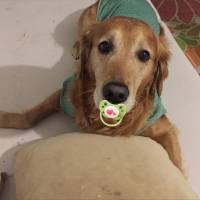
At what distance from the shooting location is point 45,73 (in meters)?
1.69

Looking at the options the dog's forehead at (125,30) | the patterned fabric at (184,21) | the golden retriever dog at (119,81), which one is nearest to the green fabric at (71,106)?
the golden retriever dog at (119,81)

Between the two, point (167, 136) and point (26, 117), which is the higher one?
point (26, 117)

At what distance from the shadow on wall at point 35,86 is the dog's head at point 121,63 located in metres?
0.18

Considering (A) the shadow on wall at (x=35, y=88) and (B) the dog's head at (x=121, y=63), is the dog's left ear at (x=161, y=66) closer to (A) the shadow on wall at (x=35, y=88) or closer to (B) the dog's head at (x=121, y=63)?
(B) the dog's head at (x=121, y=63)

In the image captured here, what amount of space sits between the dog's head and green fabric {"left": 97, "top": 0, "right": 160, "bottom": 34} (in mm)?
159

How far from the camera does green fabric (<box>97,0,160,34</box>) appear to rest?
1550 millimetres

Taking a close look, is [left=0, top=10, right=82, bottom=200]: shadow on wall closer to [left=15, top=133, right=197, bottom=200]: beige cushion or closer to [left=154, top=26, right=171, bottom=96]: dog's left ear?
[left=15, top=133, right=197, bottom=200]: beige cushion

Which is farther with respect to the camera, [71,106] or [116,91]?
[71,106]

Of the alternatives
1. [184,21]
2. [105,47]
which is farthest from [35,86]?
[184,21]

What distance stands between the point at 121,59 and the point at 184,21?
120 cm

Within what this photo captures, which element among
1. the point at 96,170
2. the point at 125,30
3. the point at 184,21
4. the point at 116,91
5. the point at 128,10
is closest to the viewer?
the point at 96,170

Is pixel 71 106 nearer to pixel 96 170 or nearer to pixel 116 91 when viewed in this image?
pixel 116 91

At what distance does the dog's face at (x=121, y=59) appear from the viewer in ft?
4.10

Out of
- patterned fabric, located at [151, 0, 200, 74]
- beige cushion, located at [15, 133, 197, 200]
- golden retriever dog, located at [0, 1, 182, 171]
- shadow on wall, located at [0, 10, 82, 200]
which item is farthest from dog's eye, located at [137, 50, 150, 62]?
patterned fabric, located at [151, 0, 200, 74]
